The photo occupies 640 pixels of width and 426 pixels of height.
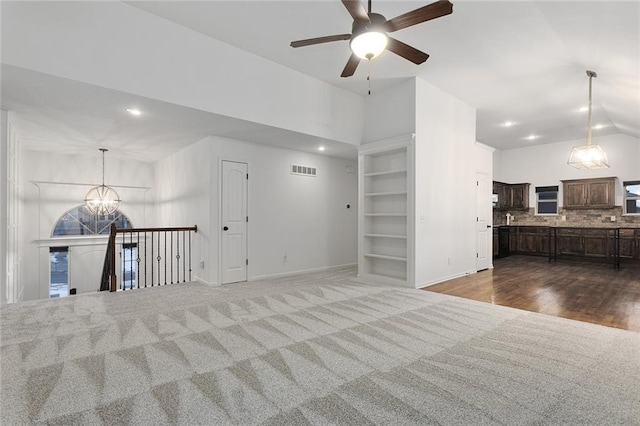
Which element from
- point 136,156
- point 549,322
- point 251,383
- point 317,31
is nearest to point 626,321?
point 549,322

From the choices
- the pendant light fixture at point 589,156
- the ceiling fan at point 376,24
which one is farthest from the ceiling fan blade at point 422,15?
the pendant light fixture at point 589,156

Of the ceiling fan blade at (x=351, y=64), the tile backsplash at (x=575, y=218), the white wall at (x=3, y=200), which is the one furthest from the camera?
the tile backsplash at (x=575, y=218)

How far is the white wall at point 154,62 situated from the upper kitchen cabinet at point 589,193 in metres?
8.16

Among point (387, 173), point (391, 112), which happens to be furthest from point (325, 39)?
point (387, 173)

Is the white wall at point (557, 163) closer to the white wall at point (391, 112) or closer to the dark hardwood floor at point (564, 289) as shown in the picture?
the dark hardwood floor at point (564, 289)

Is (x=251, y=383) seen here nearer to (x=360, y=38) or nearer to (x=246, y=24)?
(x=360, y=38)

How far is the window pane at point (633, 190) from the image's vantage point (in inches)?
321

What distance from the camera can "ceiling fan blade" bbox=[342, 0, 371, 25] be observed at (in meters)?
2.39

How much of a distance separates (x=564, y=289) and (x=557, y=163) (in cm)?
600

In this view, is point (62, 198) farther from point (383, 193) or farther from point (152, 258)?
point (383, 193)

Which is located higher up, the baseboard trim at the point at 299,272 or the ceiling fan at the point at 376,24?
the ceiling fan at the point at 376,24

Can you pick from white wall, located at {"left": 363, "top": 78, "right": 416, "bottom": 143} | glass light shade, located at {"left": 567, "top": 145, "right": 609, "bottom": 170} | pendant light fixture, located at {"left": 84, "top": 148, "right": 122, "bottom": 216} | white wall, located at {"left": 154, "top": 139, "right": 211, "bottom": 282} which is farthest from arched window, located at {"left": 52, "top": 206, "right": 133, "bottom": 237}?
glass light shade, located at {"left": 567, "top": 145, "right": 609, "bottom": 170}

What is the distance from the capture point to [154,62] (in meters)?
3.77

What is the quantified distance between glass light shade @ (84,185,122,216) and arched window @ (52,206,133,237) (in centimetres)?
26
